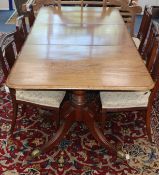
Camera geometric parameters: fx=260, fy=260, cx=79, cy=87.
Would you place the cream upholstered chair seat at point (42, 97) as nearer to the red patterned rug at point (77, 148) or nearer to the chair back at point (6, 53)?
the chair back at point (6, 53)

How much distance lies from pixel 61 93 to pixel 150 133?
790mm

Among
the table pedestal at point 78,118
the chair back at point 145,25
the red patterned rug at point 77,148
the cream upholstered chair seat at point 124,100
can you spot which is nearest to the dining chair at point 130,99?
the cream upholstered chair seat at point 124,100

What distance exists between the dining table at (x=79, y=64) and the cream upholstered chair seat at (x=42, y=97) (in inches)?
4.8

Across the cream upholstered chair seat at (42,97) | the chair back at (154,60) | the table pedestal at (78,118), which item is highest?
the chair back at (154,60)

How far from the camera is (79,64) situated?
68.4 inches

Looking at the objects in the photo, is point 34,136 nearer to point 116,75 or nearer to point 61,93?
point 61,93

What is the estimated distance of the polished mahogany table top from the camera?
1.53m

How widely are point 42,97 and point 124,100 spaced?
0.60 metres

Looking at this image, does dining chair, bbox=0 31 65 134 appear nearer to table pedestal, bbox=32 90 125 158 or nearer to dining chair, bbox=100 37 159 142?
table pedestal, bbox=32 90 125 158

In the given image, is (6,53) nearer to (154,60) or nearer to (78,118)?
(78,118)

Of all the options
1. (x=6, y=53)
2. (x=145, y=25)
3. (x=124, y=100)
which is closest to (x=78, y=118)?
(x=124, y=100)

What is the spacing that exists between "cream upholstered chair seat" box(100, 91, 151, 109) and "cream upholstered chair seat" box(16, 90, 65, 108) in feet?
1.08

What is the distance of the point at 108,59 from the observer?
181 cm

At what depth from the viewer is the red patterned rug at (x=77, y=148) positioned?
1862mm
